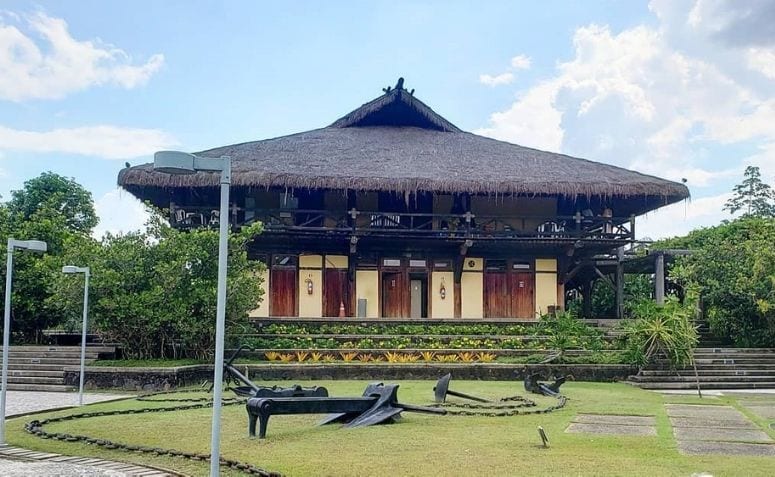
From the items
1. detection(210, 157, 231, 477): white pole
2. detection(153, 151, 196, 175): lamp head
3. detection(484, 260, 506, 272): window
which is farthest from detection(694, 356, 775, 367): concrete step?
detection(153, 151, 196, 175): lamp head

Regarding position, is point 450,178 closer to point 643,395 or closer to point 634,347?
point 634,347

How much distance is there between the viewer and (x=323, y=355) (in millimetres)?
18547

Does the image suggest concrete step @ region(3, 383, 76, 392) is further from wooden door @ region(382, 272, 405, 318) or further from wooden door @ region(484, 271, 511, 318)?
wooden door @ region(484, 271, 511, 318)

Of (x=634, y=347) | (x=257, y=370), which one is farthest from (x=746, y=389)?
(x=257, y=370)

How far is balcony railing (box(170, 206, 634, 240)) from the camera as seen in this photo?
2377 cm

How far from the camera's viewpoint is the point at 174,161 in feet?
18.5

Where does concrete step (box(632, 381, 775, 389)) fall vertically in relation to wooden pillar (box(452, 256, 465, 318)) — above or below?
below

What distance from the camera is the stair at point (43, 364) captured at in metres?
16.4

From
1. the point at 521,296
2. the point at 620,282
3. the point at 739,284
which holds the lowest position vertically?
the point at 521,296

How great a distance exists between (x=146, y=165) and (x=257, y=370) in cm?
961

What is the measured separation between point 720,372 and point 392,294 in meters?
10.8

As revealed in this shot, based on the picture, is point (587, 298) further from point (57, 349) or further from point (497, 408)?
point (497, 408)

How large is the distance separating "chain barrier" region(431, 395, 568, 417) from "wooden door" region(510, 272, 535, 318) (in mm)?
13232

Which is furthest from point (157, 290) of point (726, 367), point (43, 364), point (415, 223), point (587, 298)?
point (587, 298)
